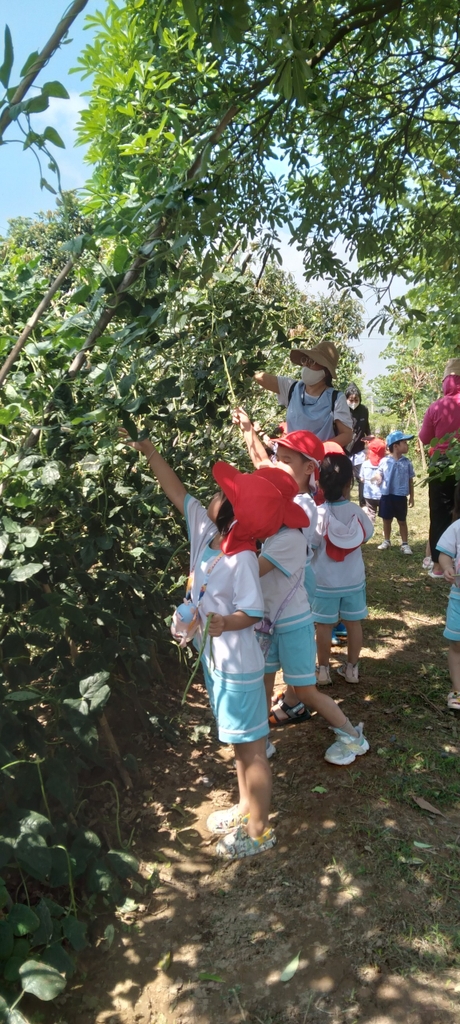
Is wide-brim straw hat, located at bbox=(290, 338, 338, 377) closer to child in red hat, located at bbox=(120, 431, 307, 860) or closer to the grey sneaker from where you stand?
child in red hat, located at bbox=(120, 431, 307, 860)

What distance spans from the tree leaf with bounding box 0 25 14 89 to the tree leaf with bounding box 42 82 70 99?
0.20 ft

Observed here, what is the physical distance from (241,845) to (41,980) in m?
0.96

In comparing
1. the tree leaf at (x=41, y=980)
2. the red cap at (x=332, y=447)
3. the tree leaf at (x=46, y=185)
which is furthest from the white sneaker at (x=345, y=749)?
the tree leaf at (x=46, y=185)

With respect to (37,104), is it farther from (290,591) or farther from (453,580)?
(453,580)

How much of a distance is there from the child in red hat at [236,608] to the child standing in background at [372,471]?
18.9 feet

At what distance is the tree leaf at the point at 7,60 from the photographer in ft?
3.84

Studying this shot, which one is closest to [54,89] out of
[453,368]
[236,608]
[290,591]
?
[236,608]

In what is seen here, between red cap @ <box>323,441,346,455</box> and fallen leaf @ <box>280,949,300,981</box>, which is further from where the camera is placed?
red cap @ <box>323,441,346,455</box>

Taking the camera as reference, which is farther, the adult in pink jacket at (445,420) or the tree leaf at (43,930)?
the adult in pink jacket at (445,420)

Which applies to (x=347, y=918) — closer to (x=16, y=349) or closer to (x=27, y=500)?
(x=27, y=500)

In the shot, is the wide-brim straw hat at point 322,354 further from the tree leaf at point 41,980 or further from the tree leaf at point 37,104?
the tree leaf at point 41,980

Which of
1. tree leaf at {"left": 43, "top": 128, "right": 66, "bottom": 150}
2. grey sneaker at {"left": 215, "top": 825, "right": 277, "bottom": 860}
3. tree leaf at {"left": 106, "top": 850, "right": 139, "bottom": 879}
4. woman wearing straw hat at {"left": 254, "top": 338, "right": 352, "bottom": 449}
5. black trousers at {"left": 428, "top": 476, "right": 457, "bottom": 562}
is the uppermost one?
tree leaf at {"left": 43, "top": 128, "right": 66, "bottom": 150}

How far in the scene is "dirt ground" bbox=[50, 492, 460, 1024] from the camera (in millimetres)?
1982

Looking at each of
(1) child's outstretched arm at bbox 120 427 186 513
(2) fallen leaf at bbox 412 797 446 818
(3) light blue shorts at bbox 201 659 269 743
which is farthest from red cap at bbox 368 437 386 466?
(3) light blue shorts at bbox 201 659 269 743
